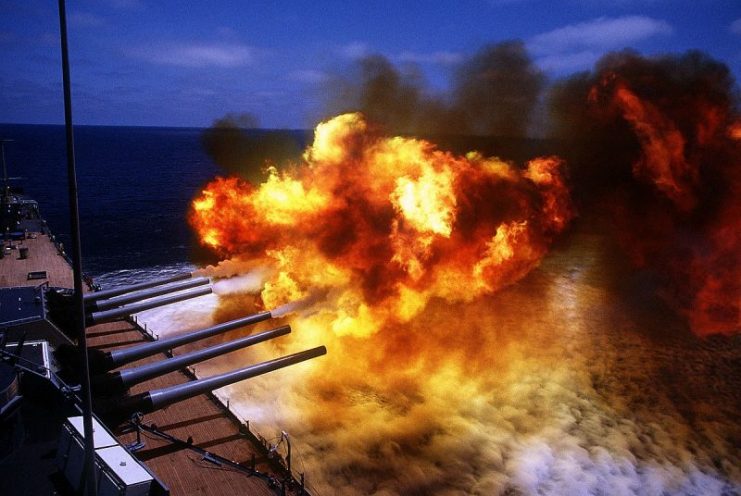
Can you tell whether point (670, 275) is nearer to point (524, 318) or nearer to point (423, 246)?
→ point (524, 318)

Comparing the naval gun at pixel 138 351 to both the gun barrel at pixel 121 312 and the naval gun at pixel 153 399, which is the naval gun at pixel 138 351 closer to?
the naval gun at pixel 153 399

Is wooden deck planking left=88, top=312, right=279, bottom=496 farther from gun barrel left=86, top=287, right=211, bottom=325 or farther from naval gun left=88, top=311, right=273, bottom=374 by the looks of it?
gun barrel left=86, top=287, right=211, bottom=325

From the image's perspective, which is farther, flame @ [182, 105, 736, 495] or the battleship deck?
flame @ [182, 105, 736, 495]

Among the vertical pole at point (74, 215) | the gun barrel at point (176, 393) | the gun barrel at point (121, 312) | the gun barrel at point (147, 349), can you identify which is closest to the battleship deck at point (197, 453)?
the gun barrel at point (121, 312)

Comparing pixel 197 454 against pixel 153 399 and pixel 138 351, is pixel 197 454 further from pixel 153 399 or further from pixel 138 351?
pixel 138 351

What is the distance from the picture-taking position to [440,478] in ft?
59.6

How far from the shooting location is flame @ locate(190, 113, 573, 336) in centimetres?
2627

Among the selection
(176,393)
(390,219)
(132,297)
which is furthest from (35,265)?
(176,393)

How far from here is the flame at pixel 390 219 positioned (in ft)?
86.2

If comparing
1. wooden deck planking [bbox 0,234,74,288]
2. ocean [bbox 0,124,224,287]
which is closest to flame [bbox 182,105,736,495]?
wooden deck planking [bbox 0,234,74,288]

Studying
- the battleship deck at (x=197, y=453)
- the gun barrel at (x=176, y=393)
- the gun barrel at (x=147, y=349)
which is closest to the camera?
the gun barrel at (x=176, y=393)

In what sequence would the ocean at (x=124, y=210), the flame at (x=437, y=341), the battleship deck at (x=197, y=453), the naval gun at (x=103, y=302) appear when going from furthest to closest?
the ocean at (x=124, y=210), the flame at (x=437, y=341), the naval gun at (x=103, y=302), the battleship deck at (x=197, y=453)

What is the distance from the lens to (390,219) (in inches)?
1133

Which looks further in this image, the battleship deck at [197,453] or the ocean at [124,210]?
the ocean at [124,210]
